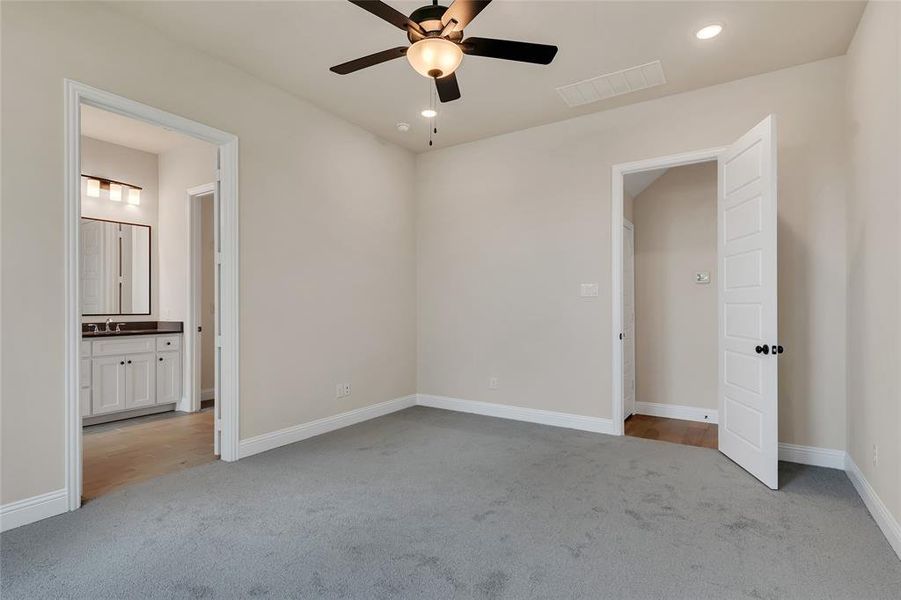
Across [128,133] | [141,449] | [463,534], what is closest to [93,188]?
[128,133]

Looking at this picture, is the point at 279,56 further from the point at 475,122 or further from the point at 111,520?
the point at 111,520

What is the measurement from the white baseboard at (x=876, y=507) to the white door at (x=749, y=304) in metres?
0.43

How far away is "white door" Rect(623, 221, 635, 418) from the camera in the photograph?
471cm

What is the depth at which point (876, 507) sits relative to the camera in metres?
2.47

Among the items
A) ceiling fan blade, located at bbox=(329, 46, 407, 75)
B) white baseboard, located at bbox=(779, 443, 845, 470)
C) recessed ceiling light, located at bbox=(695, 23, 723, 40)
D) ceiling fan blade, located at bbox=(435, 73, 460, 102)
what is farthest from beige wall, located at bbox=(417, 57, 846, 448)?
ceiling fan blade, located at bbox=(329, 46, 407, 75)

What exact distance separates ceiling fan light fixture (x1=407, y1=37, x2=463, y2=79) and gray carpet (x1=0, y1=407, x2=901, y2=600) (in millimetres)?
2303

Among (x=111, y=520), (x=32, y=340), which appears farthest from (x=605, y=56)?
(x=111, y=520)

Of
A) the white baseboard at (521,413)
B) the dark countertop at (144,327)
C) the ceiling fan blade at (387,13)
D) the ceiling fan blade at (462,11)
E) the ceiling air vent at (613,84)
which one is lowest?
the white baseboard at (521,413)

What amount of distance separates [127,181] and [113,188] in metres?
0.20

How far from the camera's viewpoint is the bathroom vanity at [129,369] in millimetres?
4410

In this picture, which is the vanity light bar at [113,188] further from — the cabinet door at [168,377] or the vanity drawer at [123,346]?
the cabinet door at [168,377]

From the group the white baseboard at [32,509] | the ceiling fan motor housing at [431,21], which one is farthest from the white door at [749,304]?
the white baseboard at [32,509]

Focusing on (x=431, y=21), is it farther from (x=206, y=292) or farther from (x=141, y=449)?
(x=206, y=292)

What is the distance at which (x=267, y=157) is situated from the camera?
146 inches
